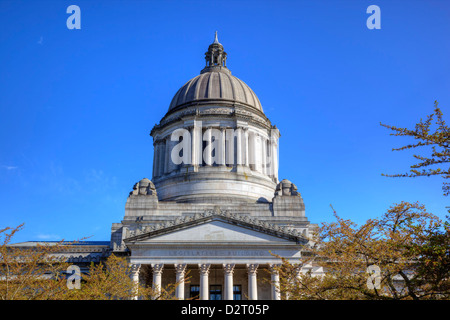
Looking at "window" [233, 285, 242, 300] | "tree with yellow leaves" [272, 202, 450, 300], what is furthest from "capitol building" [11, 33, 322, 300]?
"tree with yellow leaves" [272, 202, 450, 300]

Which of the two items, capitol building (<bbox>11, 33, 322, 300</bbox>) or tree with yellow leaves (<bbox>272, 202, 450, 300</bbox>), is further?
capitol building (<bbox>11, 33, 322, 300</bbox>)

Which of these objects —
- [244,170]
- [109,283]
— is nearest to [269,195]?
[244,170]

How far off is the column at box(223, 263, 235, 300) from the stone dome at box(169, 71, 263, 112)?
25.4m

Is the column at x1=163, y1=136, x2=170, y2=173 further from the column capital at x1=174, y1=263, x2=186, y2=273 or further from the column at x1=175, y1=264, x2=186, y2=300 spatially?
the column at x1=175, y1=264, x2=186, y2=300

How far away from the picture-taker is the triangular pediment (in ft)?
126

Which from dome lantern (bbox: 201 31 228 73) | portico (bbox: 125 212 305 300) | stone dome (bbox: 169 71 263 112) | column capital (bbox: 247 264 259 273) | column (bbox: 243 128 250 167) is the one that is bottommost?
column capital (bbox: 247 264 259 273)

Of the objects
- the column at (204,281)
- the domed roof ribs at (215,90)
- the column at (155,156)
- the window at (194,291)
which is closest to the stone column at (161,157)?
the column at (155,156)

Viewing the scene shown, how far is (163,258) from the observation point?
38.3 metres

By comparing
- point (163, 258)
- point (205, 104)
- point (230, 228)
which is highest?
point (205, 104)

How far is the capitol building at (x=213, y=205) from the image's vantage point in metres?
38.3

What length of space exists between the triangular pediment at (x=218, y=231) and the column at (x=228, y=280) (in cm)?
222
